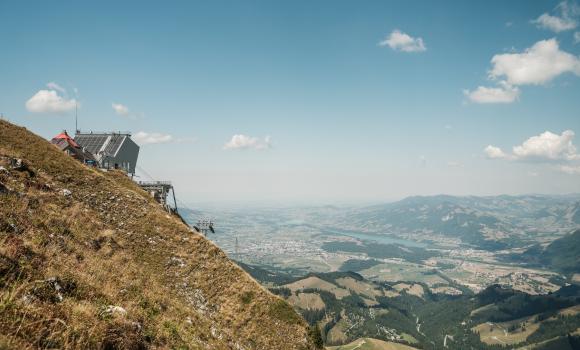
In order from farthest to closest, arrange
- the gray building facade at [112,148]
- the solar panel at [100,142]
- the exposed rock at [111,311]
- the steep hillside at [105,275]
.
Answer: the solar panel at [100,142]
the gray building facade at [112,148]
the exposed rock at [111,311]
the steep hillside at [105,275]

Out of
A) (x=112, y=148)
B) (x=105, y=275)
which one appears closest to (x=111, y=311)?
(x=105, y=275)

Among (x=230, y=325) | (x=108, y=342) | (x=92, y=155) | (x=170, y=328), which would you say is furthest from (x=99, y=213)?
(x=92, y=155)

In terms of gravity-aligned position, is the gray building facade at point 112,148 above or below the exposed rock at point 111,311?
above

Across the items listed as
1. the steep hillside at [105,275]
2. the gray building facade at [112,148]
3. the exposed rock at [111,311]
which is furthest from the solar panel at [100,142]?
the exposed rock at [111,311]

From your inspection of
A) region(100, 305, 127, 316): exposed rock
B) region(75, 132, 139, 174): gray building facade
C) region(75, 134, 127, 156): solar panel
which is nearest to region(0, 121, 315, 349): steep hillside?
region(100, 305, 127, 316): exposed rock

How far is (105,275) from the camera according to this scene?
1775 cm

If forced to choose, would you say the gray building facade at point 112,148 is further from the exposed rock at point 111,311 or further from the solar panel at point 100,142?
the exposed rock at point 111,311

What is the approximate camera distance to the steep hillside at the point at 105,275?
31.4 ft

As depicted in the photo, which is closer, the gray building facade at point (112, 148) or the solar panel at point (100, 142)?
Answer: the gray building facade at point (112, 148)

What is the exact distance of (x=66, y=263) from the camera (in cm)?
1559

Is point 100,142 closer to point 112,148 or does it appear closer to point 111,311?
point 112,148

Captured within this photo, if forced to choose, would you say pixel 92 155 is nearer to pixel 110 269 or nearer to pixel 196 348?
pixel 110 269

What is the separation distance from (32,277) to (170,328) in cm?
716

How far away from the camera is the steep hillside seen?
9.56 m
